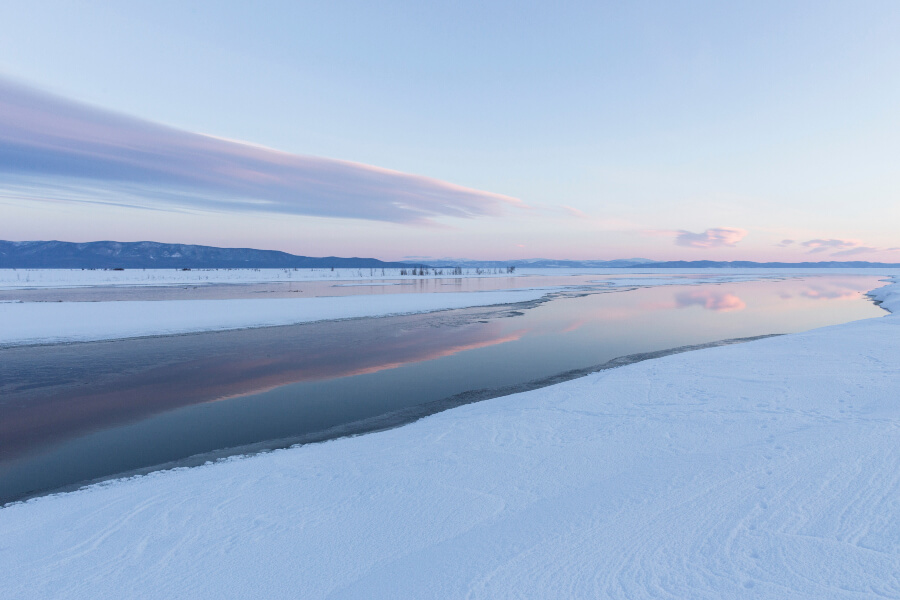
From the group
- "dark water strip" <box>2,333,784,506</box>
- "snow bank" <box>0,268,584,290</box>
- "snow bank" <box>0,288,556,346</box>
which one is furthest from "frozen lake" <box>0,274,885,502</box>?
"snow bank" <box>0,268,584,290</box>

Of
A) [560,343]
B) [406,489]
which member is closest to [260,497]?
[406,489]

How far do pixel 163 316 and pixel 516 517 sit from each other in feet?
69.2

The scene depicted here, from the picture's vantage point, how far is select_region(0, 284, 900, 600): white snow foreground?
3.20m

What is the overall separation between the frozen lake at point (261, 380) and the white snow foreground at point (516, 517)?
148cm

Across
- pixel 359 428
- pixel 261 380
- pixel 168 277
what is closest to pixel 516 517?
pixel 359 428

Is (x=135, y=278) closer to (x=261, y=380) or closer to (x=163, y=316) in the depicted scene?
(x=163, y=316)

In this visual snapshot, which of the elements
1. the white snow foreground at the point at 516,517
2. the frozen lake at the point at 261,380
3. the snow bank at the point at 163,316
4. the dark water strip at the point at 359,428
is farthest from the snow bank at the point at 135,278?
the white snow foreground at the point at 516,517

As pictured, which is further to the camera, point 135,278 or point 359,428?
point 135,278

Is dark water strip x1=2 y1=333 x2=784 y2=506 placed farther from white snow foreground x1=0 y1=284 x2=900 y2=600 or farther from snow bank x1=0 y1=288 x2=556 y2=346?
snow bank x1=0 y1=288 x2=556 y2=346

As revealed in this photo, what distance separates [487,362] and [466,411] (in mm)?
4841

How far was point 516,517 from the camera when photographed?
4023mm

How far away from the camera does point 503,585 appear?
3.15 metres

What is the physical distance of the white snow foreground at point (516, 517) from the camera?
10.5 feet

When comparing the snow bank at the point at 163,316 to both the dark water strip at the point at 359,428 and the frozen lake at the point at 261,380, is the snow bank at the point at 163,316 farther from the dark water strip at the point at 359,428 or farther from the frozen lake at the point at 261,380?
the dark water strip at the point at 359,428
